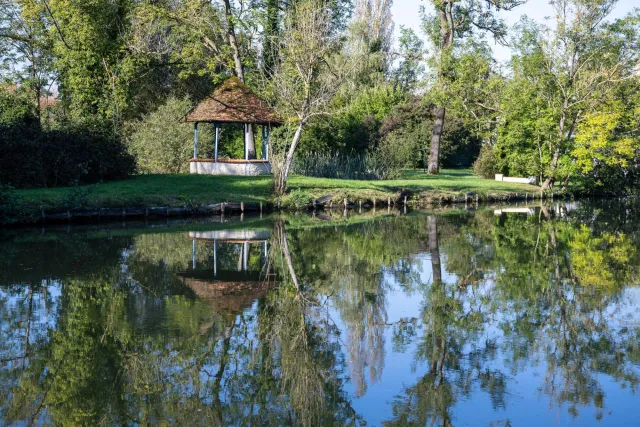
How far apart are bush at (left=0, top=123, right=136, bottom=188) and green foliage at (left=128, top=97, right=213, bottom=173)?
418cm

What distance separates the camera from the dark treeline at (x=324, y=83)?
2997 cm

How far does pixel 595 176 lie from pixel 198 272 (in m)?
25.3

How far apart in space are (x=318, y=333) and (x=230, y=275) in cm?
396

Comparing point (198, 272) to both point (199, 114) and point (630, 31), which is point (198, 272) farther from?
point (630, 31)

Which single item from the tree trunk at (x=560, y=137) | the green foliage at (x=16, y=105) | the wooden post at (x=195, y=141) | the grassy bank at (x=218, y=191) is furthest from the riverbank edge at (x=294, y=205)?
the green foliage at (x=16, y=105)

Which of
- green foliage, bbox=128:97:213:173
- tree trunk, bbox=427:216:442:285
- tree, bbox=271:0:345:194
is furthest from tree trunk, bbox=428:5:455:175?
tree trunk, bbox=427:216:442:285

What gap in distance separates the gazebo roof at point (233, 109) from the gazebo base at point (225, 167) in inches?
68.9

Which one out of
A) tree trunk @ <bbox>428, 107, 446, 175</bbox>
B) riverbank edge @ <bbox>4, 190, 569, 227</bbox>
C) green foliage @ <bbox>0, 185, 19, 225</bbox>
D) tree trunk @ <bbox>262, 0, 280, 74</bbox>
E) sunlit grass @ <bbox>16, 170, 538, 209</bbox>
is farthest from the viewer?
tree trunk @ <bbox>428, 107, 446, 175</bbox>

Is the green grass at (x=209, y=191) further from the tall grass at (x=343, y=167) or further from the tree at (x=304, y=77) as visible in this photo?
the tall grass at (x=343, y=167)

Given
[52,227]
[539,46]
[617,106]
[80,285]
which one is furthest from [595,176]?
[80,285]

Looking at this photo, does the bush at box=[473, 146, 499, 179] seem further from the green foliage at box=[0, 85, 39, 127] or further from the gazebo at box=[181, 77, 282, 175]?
the green foliage at box=[0, 85, 39, 127]

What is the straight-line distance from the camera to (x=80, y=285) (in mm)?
11398

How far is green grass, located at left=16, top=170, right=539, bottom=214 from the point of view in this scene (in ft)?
68.7

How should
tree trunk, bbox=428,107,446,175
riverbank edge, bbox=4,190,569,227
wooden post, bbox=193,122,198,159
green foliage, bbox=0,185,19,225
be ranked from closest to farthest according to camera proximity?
1. green foliage, bbox=0,185,19,225
2. riverbank edge, bbox=4,190,569,227
3. wooden post, bbox=193,122,198,159
4. tree trunk, bbox=428,107,446,175
